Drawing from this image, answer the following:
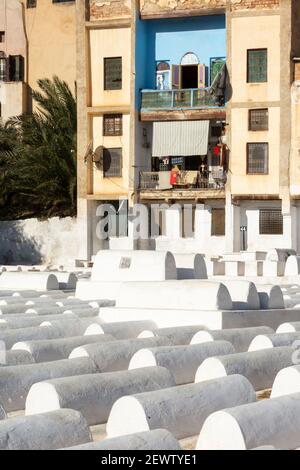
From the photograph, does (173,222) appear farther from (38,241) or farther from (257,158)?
(38,241)

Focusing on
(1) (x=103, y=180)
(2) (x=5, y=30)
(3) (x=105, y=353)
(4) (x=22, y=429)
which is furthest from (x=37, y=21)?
(4) (x=22, y=429)

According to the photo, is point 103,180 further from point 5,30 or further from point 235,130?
point 5,30

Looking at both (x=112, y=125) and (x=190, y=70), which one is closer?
(x=112, y=125)

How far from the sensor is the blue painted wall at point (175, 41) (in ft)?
126

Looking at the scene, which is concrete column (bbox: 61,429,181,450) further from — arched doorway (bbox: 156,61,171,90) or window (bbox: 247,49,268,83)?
arched doorway (bbox: 156,61,171,90)

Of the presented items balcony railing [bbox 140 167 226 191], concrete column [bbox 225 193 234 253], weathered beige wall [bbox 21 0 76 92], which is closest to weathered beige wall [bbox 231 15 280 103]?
balcony railing [bbox 140 167 226 191]

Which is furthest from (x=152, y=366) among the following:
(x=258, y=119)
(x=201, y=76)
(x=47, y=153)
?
(x=47, y=153)

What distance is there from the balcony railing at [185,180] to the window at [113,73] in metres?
3.68

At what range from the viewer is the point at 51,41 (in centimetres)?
4497

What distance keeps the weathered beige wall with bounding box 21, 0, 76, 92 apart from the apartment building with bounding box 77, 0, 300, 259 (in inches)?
229

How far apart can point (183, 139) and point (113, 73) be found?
3976mm

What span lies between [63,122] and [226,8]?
8.79 meters

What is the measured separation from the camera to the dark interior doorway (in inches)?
1540

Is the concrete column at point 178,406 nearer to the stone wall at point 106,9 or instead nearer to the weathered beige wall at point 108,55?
the weathered beige wall at point 108,55
